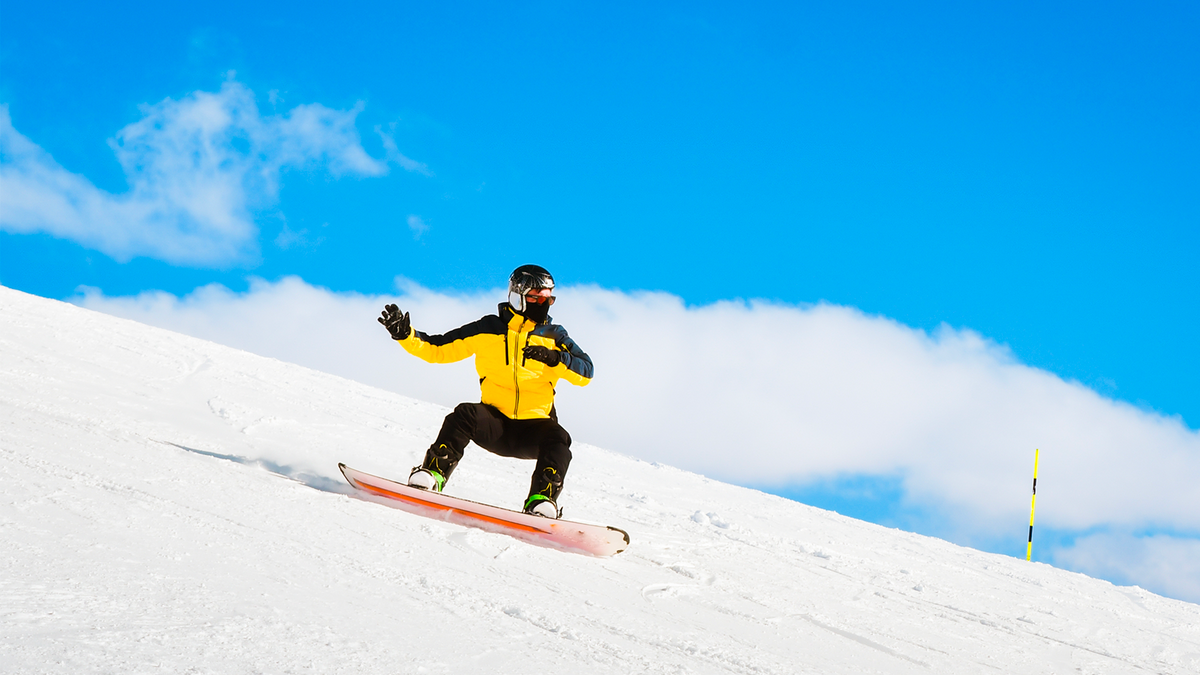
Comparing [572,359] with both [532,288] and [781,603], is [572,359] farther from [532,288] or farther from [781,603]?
[781,603]

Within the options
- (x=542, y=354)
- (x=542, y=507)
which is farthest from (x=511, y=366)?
(x=542, y=507)

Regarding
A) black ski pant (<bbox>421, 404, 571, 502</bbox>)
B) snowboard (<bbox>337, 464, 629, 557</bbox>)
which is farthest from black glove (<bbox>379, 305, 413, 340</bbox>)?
snowboard (<bbox>337, 464, 629, 557</bbox>)

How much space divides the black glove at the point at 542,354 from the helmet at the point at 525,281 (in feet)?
1.14

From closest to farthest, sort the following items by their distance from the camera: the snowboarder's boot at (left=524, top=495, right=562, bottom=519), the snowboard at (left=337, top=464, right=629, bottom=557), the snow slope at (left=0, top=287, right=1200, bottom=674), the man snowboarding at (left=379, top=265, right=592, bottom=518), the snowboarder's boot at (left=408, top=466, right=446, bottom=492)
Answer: the snow slope at (left=0, top=287, right=1200, bottom=674) < the snowboard at (left=337, top=464, right=629, bottom=557) < the snowboarder's boot at (left=524, top=495, right=562, bottom=519) < the snowboarder's boot at (left=408, top=466, right=446, bottom=492) < the man snowboarding at (left=379, top=265, right=592, bottom=518)

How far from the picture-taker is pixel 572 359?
5152 mm

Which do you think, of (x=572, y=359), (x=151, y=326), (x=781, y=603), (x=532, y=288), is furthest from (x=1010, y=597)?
(x=151, y=326)

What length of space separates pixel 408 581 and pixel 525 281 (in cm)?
255

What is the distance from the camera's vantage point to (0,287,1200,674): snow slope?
2270 millimetres

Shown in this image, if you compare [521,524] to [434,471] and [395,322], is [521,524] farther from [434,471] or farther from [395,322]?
[395,322]

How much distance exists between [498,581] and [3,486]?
7.16 feet

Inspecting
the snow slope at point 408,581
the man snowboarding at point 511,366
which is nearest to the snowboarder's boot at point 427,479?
the man snowboarding at point 511,366

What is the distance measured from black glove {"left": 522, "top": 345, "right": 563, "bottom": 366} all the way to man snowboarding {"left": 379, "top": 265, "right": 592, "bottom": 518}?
15 mm

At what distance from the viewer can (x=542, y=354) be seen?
499 centimetres

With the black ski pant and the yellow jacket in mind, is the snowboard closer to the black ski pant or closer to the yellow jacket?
the black ski pant
